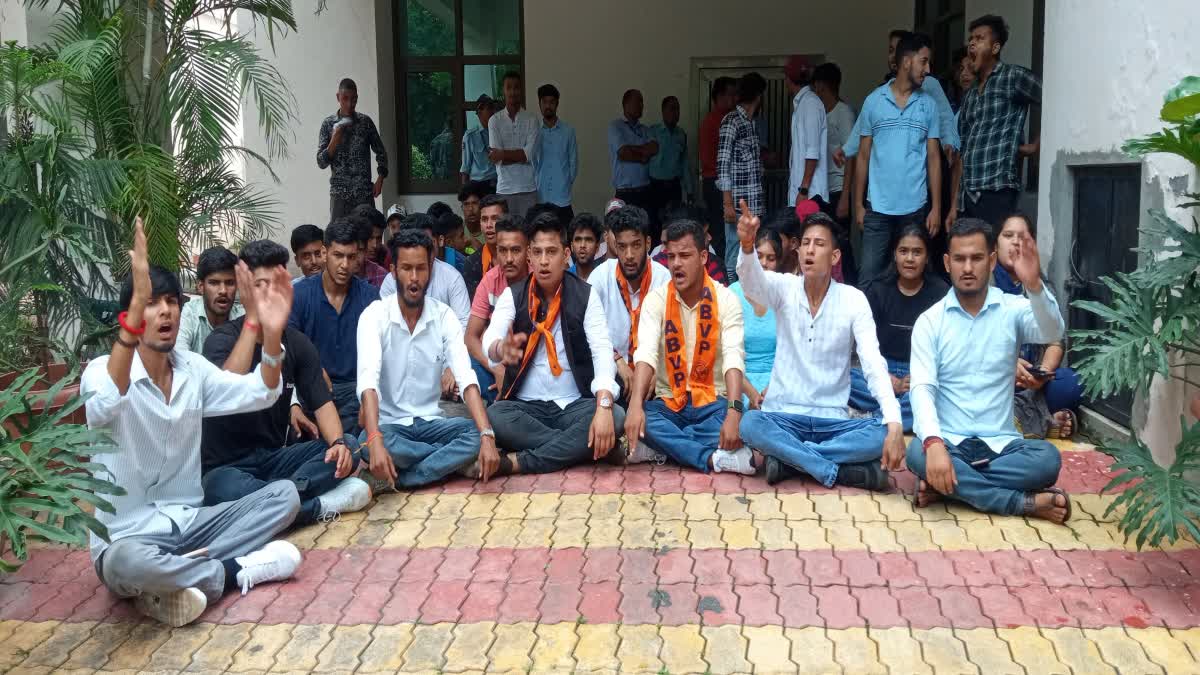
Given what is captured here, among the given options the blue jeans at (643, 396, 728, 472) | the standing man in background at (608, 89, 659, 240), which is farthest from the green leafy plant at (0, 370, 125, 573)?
the standing man in background at (608, 89, 659, 240)

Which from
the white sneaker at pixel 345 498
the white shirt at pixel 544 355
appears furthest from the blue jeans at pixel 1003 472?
the white sneaker at pixel 345 498

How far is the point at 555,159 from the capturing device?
434 inches

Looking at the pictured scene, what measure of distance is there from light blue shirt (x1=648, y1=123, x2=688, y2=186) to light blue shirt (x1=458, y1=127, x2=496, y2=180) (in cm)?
A: 166

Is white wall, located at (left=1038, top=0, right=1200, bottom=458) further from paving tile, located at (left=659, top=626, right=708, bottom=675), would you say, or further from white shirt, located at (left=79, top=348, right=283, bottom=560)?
white shirt, located at (left=79, top=348, right=283, bottom=560)

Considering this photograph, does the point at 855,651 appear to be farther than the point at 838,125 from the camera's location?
No

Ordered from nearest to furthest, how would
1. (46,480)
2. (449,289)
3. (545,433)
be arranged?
(46,480), (545,433), (449,289)

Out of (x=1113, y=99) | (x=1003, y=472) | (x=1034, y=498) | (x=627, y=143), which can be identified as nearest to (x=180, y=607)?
(x=1003, y=472)

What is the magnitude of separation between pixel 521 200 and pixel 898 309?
550 centimetres

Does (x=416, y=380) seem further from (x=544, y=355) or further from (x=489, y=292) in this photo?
(x=489, y=292)

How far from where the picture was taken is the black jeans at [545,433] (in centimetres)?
562

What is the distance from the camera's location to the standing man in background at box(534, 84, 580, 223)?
11.0 m

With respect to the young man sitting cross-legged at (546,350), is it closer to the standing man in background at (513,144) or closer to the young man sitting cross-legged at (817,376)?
the young man sitting cross-legged at (817,376)

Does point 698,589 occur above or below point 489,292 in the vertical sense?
below

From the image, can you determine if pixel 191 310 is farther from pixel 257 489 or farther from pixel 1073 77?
pixel 1073 77
